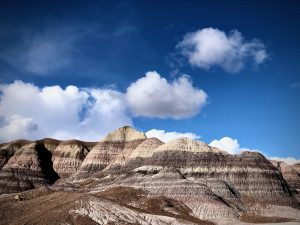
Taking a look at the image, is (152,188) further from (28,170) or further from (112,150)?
(28,170)

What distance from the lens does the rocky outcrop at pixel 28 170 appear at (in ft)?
418

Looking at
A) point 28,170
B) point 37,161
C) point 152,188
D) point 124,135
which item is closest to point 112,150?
Answer: point 124,135

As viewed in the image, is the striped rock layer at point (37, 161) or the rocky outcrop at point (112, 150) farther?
the rocky outcrop at point (112, 150)

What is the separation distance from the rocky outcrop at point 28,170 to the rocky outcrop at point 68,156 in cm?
252

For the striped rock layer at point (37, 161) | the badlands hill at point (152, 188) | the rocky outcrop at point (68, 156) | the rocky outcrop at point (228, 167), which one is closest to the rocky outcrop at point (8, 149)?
the striped rock layer at point (37, 161)

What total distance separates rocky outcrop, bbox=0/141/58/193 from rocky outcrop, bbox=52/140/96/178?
2.52 metres

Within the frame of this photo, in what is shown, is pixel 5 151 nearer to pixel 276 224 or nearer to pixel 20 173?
pixel 20 173

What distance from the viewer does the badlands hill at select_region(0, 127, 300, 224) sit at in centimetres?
5231

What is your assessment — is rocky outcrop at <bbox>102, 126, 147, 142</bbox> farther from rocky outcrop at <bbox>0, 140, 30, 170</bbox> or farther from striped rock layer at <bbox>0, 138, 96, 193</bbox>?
rocky outcrop at <bbox>0, 140, 30, 170</bbox>

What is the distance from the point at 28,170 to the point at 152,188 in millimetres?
73318

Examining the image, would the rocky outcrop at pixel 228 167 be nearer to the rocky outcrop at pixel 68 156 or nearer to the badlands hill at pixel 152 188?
the badlands hill at pixel 152 188

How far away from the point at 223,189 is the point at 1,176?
77.0 meters

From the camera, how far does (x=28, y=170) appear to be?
13900 centimetres

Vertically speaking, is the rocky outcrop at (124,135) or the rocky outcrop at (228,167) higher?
the rocky outcrop at (124,135)
